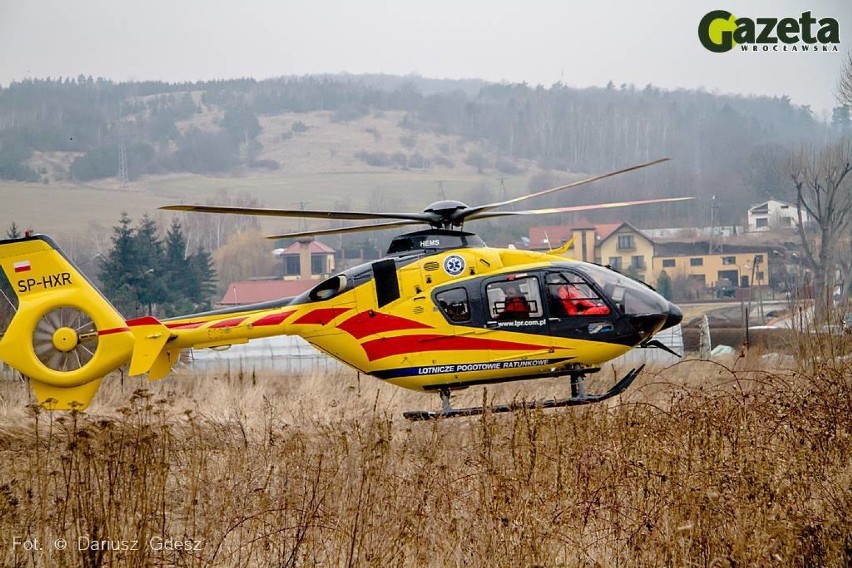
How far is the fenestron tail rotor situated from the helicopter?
14 millimetres

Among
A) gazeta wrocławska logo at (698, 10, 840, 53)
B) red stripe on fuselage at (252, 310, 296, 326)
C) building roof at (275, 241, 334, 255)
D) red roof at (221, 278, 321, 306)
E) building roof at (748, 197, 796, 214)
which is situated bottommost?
red roof at (221, 278, 321, 306)

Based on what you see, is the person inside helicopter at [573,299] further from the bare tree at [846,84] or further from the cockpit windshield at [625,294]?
the bare tree at [846,84]

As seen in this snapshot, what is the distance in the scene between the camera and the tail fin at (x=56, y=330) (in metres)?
13.1

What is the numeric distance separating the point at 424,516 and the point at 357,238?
177 feet

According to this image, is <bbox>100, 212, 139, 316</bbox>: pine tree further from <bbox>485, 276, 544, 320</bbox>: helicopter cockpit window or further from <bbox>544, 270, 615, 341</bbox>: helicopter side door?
<bbox>544, 270, 615, 341</bbox>: helicopter side door

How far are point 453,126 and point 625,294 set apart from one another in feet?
295

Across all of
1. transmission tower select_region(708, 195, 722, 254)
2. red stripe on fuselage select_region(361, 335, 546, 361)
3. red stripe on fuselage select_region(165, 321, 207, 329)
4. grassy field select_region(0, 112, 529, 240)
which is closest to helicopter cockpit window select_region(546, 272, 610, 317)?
red stripe on fuselage select_region(361, 335, 546, 361)

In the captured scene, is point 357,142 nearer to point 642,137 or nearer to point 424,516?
point 642,137

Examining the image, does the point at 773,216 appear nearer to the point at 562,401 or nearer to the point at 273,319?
the point at 562,401

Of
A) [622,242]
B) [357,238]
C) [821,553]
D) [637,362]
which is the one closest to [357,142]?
[357,238]

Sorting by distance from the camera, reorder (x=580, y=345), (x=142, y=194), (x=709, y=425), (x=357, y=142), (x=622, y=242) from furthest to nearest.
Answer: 1. (x=357, y=142)
2. (x=142, y=194)
3. (x=622, y=242)
4. (x=580, y=345)
5. (x=709, y=425)

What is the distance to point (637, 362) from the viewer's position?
2855 cm

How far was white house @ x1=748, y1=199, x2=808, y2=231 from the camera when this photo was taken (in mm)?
56003

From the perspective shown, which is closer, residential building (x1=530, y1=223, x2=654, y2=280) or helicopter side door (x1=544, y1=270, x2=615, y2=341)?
helicopter side door (x1=544, y1=270, x2=615, y2=341)
